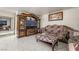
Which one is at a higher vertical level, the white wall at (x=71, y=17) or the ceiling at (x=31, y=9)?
the ceiling at (x=31, y=9)

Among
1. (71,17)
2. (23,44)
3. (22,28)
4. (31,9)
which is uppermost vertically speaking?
(31,9)

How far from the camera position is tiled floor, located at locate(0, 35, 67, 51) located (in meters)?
1.65

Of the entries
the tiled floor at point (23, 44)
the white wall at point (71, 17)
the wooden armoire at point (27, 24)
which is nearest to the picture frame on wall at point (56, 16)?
the white wall at point (71, 17)

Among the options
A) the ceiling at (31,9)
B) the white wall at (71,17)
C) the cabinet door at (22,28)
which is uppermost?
the ceiling at (31,9)

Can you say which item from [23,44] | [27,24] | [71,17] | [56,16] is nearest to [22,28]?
[27,24]

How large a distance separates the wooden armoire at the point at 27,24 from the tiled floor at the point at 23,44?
108 mm

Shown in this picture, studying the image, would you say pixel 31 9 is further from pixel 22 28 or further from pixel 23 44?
pixel 23 44

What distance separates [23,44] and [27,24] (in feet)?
1.30

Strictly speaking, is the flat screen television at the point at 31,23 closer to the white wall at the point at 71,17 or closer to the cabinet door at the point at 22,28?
the cabinet door at the point at 22,28

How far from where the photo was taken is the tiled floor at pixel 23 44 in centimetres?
165

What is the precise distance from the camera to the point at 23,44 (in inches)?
67.0
